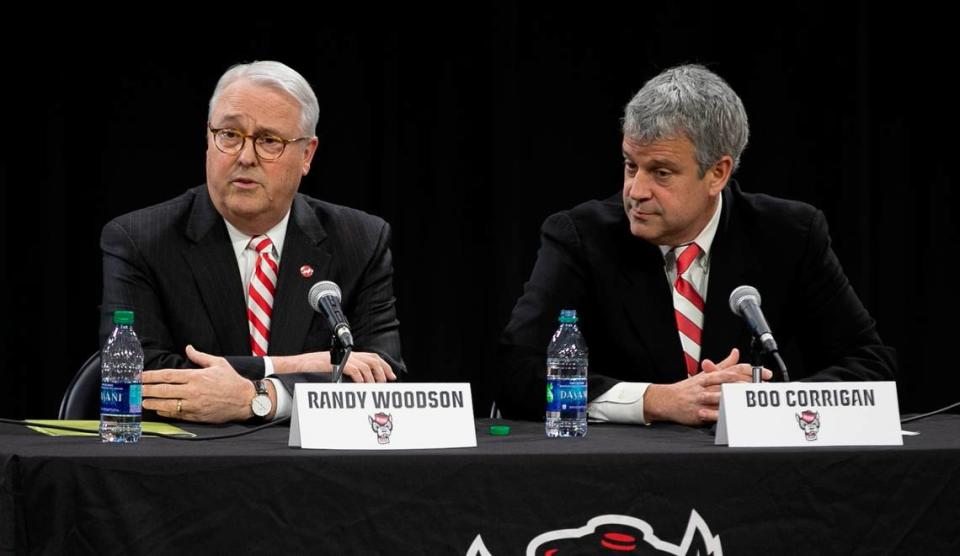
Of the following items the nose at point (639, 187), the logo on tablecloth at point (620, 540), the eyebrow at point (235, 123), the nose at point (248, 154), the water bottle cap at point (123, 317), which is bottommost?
the logo on tablecloth at point (620, 540)

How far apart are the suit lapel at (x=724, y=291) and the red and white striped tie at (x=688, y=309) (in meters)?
0.03

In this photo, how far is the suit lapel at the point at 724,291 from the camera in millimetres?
3365

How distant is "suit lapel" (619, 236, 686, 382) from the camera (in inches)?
132

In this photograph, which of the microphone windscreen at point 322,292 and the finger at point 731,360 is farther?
the finger at point 731,360

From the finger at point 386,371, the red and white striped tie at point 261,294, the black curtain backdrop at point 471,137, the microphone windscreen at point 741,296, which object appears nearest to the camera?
the microphone windscreen at point 741,296

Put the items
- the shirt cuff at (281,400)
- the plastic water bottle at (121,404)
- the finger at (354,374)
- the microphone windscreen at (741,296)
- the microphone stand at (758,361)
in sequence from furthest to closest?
the finger at (354,374) → the shirt cuff at (281,400) → the microphone windscreen at (741,296) → the microphone stand at (758,361) → the plastic water bottle at (121,404)

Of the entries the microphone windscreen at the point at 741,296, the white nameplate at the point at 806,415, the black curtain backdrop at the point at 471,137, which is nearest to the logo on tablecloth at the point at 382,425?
the white nameplate at the point at 806,415

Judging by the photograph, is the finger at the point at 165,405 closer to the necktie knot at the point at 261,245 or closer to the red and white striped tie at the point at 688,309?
the necktie knot at the point at 261,245

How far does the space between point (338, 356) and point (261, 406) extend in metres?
0.27

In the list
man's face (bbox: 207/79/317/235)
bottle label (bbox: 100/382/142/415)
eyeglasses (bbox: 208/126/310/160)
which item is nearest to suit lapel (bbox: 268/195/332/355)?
man's face (bbox: 207/79/317/235)

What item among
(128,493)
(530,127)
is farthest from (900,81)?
(128,493)

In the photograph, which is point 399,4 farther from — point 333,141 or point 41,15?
point 41,15

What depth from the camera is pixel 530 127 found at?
5121 millimetres

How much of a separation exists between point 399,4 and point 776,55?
4.92 ft
